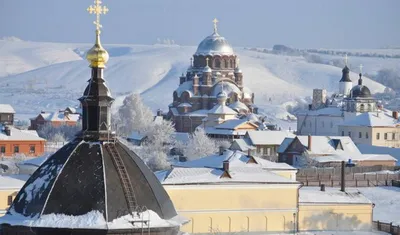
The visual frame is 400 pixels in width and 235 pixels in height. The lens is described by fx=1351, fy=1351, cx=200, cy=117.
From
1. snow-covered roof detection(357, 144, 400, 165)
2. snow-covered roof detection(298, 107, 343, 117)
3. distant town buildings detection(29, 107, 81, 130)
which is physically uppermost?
snow-covered roof detection(298, 107, 343, 117)

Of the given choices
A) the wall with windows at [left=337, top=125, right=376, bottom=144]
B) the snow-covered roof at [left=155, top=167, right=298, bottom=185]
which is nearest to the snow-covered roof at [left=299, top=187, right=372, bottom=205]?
the snow-covered roof at [left=155, top=167, right=298, bottom=185]

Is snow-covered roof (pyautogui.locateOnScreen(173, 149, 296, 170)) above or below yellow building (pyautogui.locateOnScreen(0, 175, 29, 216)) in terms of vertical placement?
above

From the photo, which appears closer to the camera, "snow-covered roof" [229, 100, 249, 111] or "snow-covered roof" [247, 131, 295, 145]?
"snow-covered roof" [247, 131, 295, 145]

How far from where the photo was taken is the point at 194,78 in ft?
303

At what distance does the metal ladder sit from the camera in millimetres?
13836

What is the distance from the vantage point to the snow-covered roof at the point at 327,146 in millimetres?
67062

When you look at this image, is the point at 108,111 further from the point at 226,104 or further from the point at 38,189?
the point at 226,104

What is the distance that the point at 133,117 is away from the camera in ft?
312

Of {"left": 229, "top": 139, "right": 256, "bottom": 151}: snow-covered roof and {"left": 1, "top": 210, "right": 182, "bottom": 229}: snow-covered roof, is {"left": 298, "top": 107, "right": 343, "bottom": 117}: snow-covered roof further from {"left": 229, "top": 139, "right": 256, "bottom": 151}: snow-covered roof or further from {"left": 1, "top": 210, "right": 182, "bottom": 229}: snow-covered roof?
{"left": 1, "top": 210, "right": 182, "bottom": 229}: snow-covered roof

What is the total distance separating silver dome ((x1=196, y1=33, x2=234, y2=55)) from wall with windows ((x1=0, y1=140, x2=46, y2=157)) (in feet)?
87.9

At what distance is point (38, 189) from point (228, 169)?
28.1m

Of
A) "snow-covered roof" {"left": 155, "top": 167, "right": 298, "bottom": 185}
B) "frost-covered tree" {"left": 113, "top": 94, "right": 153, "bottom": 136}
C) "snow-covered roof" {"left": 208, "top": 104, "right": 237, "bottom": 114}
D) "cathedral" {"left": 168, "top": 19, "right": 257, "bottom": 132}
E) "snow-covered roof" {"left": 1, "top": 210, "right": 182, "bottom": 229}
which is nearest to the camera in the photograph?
"snow-covered roof" {"left": 1, "top": 210, "right": 182, "bottom": 229}

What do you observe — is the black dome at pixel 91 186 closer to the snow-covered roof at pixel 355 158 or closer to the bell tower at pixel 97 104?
the bell tower at pixel 97 104

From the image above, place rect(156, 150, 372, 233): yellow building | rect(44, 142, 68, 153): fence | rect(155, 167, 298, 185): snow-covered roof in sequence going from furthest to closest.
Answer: rect(44, 142, 68, 153): fence → rect(155, 167, 298, 185): snow-covered roof → rect(156, 150, 372, 233): yellow building
